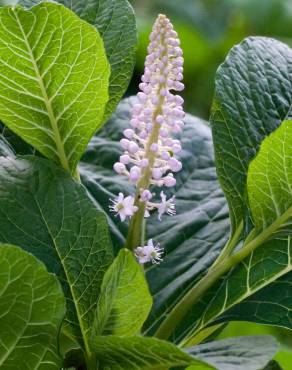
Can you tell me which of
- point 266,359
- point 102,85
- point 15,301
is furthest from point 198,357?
point 102,85

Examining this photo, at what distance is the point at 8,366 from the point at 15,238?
11 centimetres

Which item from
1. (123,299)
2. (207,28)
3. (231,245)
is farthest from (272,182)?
(207,28)

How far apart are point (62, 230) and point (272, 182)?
0.21 meters

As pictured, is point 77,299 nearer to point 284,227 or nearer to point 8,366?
point 8,366

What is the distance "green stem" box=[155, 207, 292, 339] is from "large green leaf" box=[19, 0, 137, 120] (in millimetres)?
200

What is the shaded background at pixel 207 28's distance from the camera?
2586 millimetres

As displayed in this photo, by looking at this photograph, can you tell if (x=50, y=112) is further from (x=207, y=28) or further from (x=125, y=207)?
(x=207, y=28)

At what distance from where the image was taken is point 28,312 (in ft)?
2.26

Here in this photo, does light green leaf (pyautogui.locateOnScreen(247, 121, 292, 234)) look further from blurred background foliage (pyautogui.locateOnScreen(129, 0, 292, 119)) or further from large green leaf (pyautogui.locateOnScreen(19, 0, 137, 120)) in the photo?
blurred background foliage (pyautogui.locateOnScreen(129, 0, 292, 119))

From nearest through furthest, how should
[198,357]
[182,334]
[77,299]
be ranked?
[198,357] → [77,299] → [182,334]

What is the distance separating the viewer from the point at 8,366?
0.71m

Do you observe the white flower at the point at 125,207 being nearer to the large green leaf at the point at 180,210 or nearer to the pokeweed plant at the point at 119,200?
the pokeweed plant at the point at 119,200

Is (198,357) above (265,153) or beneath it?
beneath

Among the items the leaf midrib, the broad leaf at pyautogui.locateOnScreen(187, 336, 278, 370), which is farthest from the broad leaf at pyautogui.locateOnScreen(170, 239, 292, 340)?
the leaf midrib
